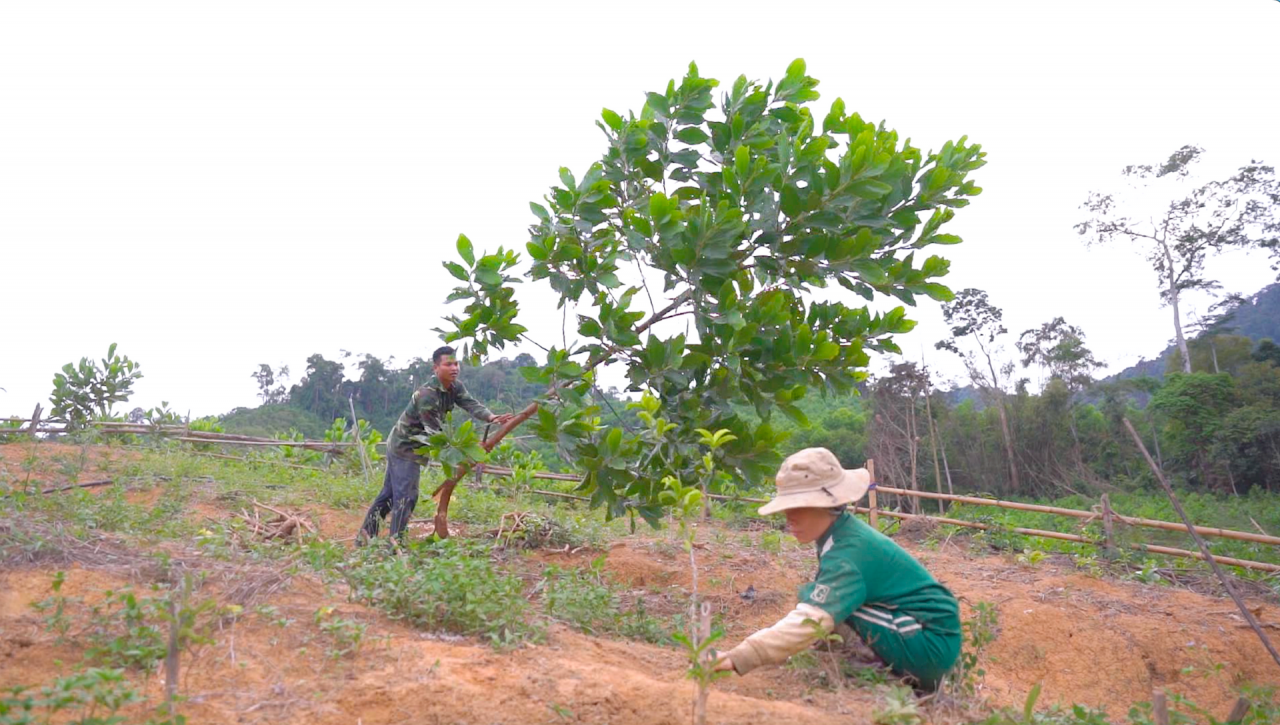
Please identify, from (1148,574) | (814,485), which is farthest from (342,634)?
(1148,574)

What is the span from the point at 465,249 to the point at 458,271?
0.13 metres

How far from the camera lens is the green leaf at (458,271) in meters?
4.62

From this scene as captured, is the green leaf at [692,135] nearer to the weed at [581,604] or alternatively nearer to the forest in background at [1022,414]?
the weed at [581,604]

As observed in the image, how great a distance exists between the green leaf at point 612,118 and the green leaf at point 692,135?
0.33 metres

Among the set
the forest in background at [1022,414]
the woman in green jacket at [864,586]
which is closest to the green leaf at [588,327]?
the woman in green jacket at [864,586]

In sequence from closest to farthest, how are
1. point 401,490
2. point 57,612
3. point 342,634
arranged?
point 57,612 < point 342,634 < point 401,490

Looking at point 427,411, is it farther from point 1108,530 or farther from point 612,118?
point 1108,530

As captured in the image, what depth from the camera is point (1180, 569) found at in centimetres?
737

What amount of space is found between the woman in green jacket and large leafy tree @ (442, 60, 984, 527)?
4.10 ft

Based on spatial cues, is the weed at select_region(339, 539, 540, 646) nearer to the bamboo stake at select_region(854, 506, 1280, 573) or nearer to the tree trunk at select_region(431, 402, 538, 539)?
the tree trunk at select_region(431, 402, 538, 539)

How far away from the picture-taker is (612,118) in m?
4.88

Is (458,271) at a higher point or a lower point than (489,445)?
higher

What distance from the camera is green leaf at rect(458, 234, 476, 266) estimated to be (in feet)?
15.1

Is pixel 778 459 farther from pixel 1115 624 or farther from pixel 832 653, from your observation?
pixel 1115 624
